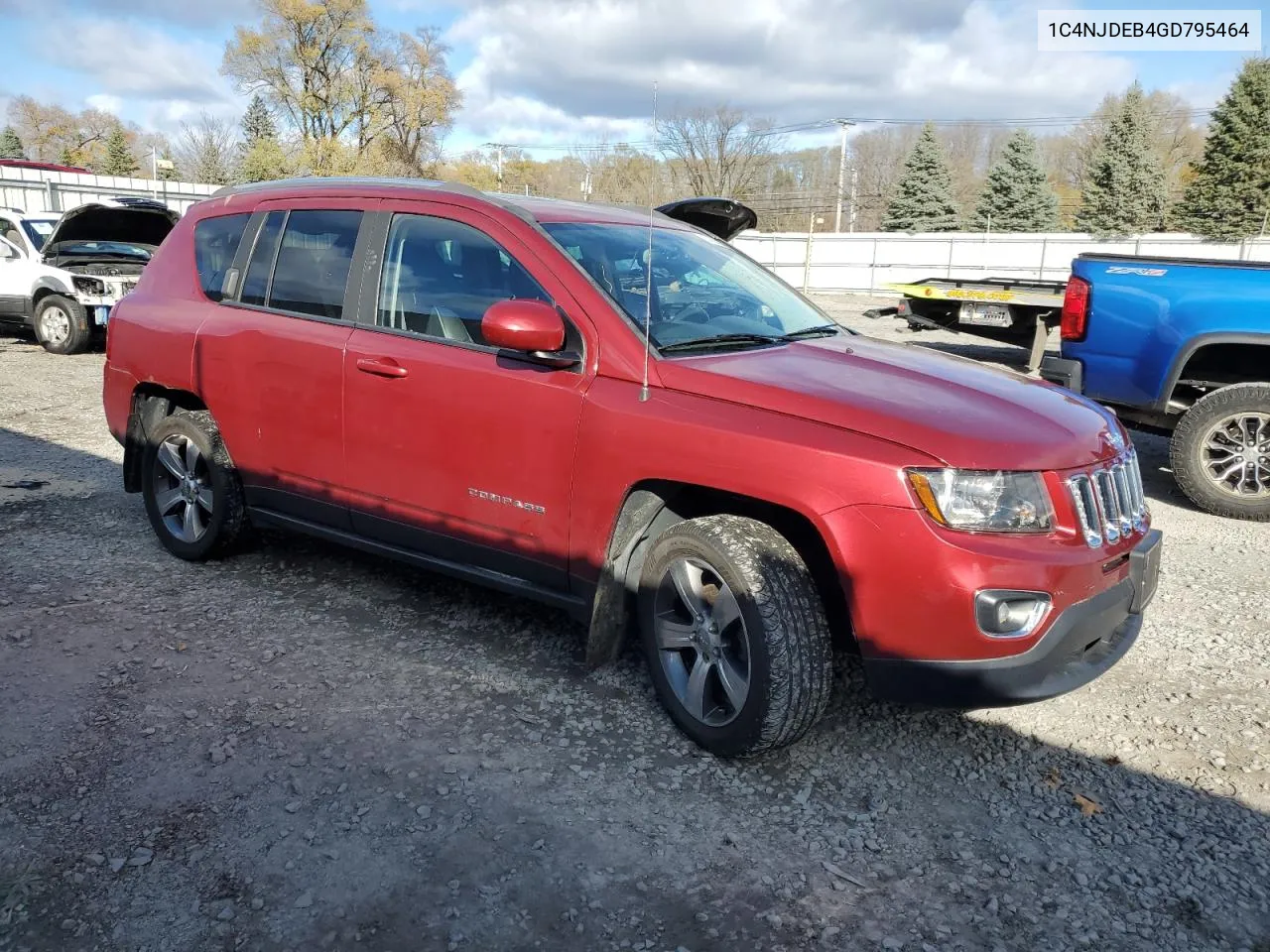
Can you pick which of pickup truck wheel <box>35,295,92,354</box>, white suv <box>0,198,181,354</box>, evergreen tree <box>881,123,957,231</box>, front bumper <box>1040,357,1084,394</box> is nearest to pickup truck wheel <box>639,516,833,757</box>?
front bumper <box>1040,357,1084,394</box>

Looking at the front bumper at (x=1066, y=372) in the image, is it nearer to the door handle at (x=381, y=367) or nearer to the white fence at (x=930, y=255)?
the door handle at (x=381, y=367)

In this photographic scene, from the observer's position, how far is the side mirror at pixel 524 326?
3.29m

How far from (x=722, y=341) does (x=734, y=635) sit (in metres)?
1.09

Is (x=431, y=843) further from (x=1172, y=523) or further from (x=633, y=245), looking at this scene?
(x=1172, y=523)

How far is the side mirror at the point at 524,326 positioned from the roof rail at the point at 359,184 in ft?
2.68

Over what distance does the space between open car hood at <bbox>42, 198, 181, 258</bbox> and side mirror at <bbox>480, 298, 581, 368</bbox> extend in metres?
11.2

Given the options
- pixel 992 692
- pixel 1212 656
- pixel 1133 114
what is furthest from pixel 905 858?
pixel 1133 114

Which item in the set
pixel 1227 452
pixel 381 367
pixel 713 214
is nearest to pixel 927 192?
pixel 1227 452

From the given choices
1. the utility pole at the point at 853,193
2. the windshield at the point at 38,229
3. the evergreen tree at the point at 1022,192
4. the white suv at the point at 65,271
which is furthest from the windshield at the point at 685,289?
the utility pole at the point at 853,193

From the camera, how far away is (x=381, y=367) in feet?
12.7

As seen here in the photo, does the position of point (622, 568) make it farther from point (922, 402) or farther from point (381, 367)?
point (381, 367)

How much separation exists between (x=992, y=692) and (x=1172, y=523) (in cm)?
405

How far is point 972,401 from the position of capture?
3.13 m

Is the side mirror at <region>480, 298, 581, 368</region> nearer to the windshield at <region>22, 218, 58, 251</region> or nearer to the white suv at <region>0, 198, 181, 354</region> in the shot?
the white suv at <region>0, 198, 181, 354</region>
